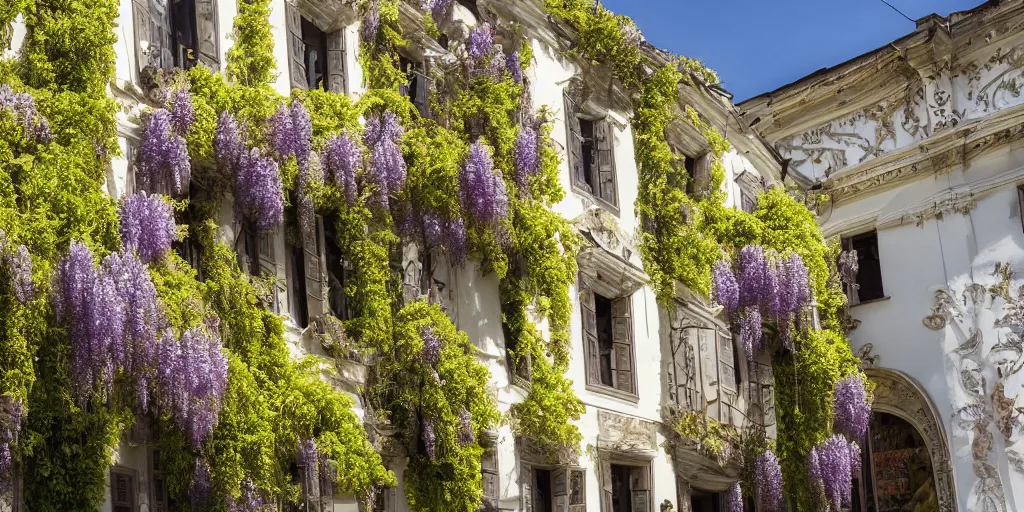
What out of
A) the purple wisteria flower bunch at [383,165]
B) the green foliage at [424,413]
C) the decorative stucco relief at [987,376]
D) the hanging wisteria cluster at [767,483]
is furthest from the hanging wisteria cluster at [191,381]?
the decorative stucco relief at [987,376]

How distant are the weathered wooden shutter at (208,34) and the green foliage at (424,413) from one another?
322 centimetres

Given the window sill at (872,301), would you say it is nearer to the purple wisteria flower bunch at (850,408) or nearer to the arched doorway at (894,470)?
the arched doorway at (894,470)

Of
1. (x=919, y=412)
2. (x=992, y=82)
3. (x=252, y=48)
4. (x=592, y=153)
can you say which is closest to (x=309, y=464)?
(x=252, y=48)

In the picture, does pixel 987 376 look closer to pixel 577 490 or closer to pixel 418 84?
pixel 577 490

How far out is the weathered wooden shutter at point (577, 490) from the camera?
1681 cm

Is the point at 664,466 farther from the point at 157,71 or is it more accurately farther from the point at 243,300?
the point at 157,71

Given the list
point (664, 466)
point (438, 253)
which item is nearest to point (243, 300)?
point (438, 253)

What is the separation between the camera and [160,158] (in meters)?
12.7

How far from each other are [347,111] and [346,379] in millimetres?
2872

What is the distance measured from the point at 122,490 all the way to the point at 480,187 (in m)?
5.58

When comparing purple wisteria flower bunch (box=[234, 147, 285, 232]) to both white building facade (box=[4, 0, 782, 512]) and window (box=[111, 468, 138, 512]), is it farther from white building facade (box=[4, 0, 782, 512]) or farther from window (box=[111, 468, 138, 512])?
window (box=[111, 468, 138, 512])

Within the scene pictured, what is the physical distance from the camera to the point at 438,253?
52.1ft

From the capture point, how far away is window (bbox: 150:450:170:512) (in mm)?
12236

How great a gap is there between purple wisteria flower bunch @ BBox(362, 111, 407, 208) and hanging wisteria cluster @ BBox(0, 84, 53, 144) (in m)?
3.95
